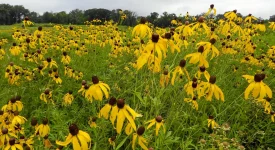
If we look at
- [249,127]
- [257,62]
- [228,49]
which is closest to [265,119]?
[249,127]

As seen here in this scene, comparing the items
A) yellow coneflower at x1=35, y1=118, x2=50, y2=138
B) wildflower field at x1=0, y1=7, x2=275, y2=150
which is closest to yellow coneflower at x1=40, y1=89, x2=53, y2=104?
wildflower field at x1=0, y1=7, x2=275, y2=150

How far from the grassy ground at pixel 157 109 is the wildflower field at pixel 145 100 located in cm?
1

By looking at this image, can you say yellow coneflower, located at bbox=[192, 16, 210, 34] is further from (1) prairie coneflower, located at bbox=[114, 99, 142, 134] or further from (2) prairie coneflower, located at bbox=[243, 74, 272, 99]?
(1) prairie coneflower, located at bbox=[114, 99, 142, 134]

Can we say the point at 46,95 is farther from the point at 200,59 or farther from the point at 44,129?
the point at 200,59

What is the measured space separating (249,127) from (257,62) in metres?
2.07

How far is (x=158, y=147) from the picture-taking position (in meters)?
2.02

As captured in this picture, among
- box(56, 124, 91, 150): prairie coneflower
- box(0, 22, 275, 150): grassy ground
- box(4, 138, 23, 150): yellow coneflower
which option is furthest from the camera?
box(0, 22, 275, 150): grassy ground

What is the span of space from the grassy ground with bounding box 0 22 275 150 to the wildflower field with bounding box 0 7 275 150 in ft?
0.04

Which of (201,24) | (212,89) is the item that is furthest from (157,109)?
(201,24)

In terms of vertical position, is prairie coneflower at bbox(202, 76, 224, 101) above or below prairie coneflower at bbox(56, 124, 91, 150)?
above

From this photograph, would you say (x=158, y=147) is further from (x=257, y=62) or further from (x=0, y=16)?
(x=0, y=16)

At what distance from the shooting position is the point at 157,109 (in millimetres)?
2105

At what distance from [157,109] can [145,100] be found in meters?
0.11

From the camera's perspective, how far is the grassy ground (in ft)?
7.25
